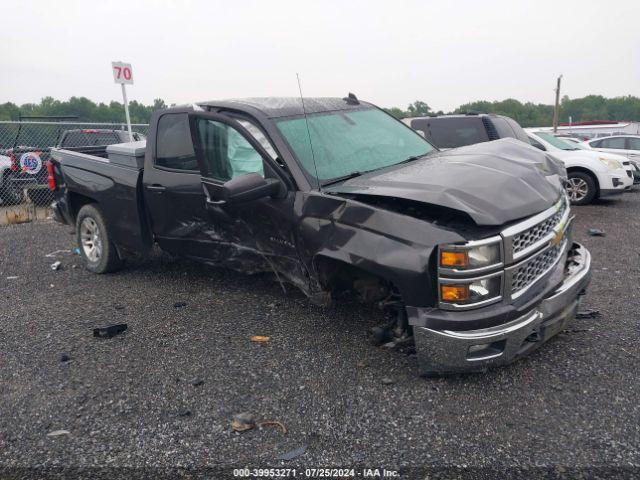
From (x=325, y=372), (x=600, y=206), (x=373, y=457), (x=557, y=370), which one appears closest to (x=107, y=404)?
(x=325, y=372)

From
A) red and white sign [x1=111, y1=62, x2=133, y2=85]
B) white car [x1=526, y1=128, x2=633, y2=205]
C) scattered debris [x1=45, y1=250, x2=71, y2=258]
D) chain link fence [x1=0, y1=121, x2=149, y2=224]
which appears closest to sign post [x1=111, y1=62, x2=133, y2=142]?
red and white sign [x1=111, y1=62, x2=133, y2=85]

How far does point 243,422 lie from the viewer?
120 inches

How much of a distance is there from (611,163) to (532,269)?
818 cm

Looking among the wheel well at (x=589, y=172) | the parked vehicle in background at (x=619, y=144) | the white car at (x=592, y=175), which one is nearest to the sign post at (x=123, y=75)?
the white car at (x=592, y=175)

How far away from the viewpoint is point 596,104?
330 ft

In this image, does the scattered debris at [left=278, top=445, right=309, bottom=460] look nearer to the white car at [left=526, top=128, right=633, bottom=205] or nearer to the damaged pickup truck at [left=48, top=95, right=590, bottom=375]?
the damaged pickup truck at [left=48, top=95, right=590, bottom=375]

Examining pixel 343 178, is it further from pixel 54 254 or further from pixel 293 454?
pixel 54 254

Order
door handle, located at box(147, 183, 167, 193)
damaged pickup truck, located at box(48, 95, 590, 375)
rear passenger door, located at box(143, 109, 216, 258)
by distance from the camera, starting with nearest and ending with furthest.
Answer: damaged pickup truck, located at box(48, 95, 590, 375) < rear passenger door, located at box(143, 109, 216, 258) < door handle, located at box(147, 183, 167, 193)

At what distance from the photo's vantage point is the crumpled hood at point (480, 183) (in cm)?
309

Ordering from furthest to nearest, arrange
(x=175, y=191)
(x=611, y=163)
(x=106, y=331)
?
(x=611, y=163), (x=175, y=191), (x=106, y=331)

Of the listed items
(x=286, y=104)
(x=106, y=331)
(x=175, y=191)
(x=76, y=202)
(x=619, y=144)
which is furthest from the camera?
(x=619, y=144)

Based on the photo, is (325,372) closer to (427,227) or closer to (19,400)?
(427,227)

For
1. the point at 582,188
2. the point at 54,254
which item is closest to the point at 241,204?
the point at 54,254

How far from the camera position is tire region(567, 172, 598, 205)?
10.1 m
